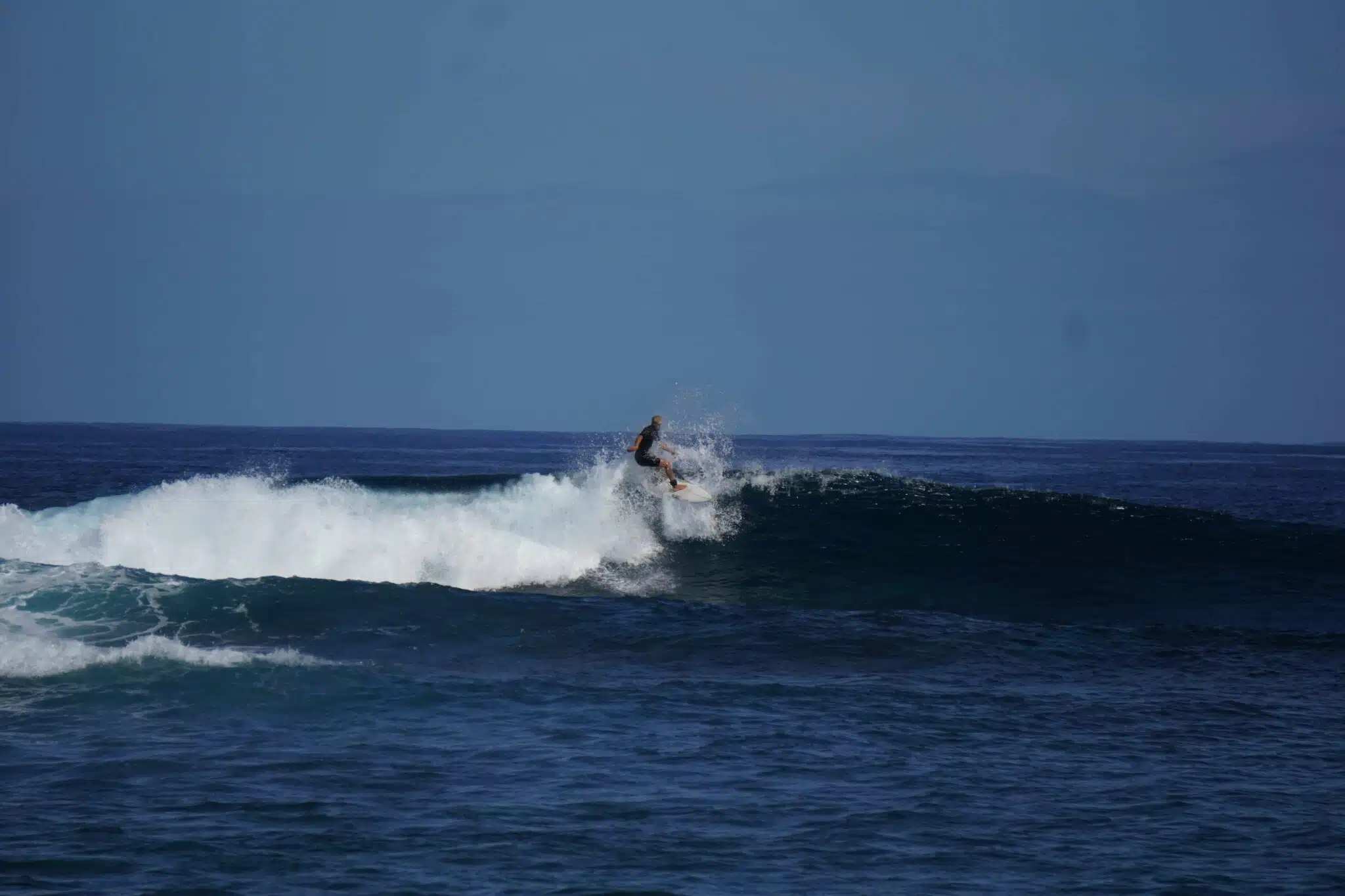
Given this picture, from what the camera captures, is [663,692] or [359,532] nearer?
[663,692]

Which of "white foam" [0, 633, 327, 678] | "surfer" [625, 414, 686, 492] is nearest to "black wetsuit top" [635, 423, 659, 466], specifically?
"surfer" [625, 414, 686, 492]

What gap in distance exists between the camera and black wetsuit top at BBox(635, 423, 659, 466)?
74.9ft

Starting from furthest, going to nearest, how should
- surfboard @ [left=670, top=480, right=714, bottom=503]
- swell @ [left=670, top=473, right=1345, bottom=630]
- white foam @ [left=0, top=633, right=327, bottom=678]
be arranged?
surfboard @ [left=670, top=480, right=714, bottom=503], swell @ [left=670, top=473, right=1345, bottom=630], white foam @ [left=0, top=633, right=327, bottom=678]

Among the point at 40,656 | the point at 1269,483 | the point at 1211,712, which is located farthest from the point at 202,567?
the point at 1269,483

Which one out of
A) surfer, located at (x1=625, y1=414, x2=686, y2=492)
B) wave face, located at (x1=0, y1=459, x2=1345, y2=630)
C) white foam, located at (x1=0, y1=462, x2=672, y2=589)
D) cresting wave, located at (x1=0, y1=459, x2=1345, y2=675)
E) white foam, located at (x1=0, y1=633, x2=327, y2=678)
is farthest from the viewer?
surfer, located at (x1=625, y1=414, x2=686, y2=492)

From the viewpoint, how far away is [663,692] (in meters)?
13.5

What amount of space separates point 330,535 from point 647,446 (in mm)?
6160

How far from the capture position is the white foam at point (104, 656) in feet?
45.3

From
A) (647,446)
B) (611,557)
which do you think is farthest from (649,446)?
(611,557)

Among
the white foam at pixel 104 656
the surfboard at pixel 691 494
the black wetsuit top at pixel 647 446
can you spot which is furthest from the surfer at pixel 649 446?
the white foam at pixel 104 656

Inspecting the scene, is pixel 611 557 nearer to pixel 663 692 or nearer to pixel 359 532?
pixel 359 532

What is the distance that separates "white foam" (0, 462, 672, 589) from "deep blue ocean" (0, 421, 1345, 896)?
8cm

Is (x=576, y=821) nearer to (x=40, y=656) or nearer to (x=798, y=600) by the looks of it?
(x=40, y=656)

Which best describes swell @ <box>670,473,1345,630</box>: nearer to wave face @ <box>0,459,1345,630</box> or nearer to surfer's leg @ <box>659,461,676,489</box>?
wave face @ <box>0,459,1345,630</box>
